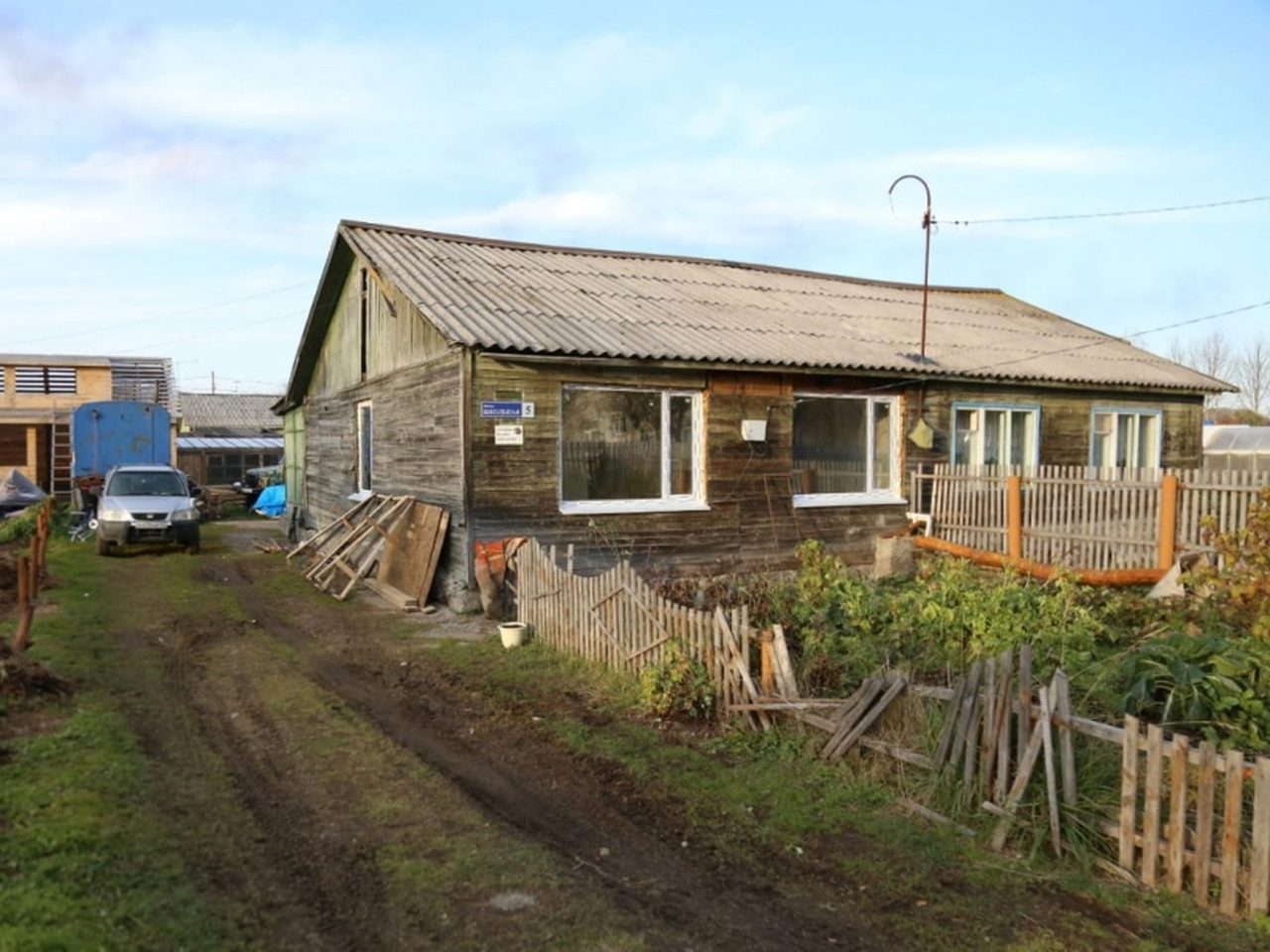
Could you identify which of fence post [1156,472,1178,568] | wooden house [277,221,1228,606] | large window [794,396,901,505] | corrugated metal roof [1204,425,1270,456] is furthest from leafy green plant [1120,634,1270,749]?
corrugated metal roof [1204,425,1270,456]

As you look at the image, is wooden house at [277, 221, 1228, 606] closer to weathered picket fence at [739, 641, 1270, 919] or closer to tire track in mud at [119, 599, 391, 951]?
tire track in mud at [119, 599, 391, 951]

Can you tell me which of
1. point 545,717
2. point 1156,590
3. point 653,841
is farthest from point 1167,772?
point 1156,590

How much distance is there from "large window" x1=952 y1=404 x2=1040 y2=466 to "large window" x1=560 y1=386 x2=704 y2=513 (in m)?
5.17

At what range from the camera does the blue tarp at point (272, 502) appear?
96.4 ft

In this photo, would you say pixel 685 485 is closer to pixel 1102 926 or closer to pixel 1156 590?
pixel 1156 590

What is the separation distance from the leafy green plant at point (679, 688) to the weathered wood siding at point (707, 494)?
4787mm

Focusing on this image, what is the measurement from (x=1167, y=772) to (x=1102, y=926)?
1.60m

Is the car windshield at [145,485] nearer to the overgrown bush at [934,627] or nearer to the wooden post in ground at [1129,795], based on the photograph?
the overgrown bush at [934,627]

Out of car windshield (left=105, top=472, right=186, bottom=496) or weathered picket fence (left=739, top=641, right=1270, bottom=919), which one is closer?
weathered picket fence (left=739, top=641, right=1270, bottom=919)

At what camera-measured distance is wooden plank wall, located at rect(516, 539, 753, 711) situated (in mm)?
7223

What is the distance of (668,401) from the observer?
13.0 metres

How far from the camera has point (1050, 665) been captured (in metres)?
7.30

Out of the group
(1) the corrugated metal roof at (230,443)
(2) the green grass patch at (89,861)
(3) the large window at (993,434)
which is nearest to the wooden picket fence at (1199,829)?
(2) the green grass patch at (89,861)

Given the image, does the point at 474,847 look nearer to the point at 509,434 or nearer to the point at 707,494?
the point at 509,434
